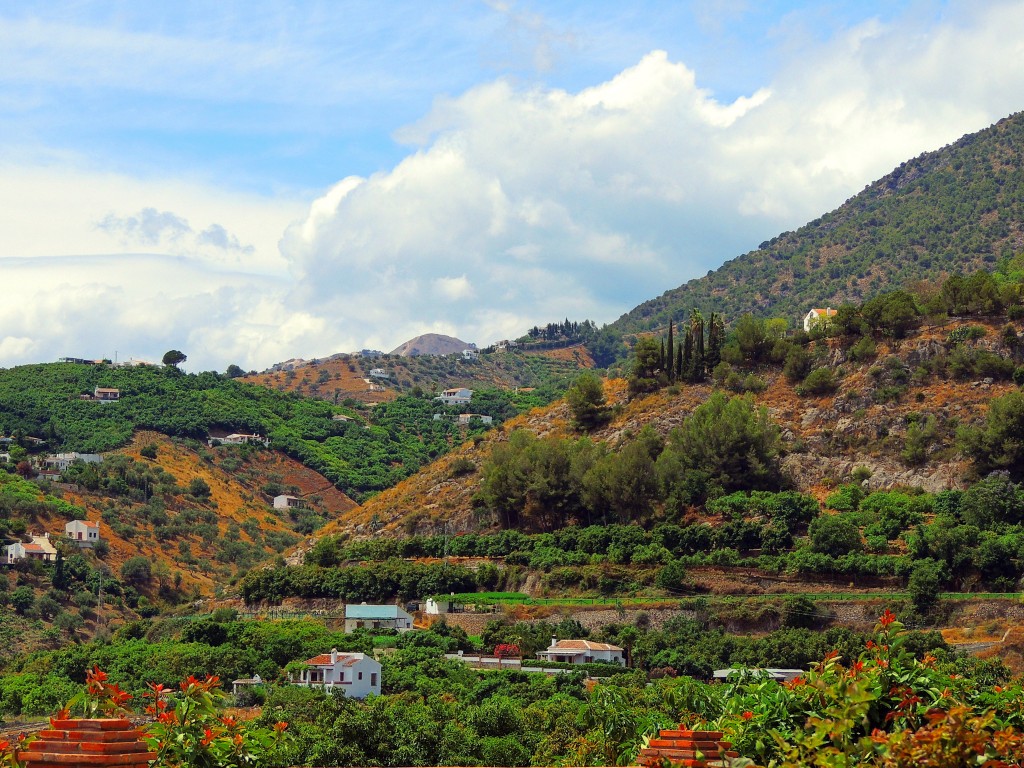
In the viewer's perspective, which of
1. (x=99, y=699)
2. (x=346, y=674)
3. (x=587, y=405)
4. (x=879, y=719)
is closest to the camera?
(x=99, y=699)

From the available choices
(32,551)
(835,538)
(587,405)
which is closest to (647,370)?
(587,405)

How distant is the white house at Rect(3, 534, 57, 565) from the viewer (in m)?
76.7

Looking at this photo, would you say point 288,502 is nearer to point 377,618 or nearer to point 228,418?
point 228,418

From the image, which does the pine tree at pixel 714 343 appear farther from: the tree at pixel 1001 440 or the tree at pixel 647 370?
the tree at pixel 1001 440

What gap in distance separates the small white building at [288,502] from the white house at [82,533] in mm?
19337

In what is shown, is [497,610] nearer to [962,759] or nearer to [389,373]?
[962,759]

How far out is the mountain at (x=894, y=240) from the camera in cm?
A: 12156

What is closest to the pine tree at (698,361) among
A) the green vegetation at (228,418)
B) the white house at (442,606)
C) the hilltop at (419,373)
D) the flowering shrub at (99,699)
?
the white house at (442,606)

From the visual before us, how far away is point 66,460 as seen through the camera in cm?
9775

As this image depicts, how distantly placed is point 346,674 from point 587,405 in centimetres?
2812

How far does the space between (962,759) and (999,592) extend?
1730 inches

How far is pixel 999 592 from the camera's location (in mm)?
52594

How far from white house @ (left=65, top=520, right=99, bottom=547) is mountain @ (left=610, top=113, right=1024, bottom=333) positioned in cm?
6134

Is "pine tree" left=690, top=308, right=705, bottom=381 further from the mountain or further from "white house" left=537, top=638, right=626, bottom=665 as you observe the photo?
the mountain
